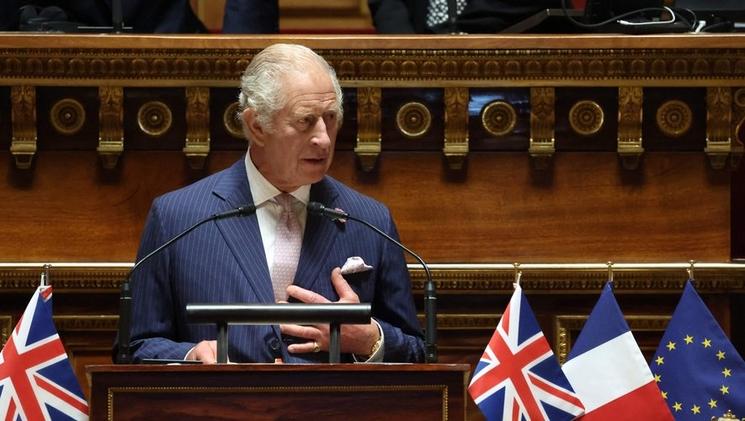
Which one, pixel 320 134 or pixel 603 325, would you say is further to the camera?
pixel 603 325

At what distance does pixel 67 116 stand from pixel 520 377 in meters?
1.51

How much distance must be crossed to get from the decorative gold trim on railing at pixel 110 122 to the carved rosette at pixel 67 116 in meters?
0.07

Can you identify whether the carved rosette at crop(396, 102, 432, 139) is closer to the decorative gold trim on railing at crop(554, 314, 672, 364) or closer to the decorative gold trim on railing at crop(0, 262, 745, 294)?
the decorative gold trim on railing at crop(0, 262, 745, 294)

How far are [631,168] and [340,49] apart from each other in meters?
0.90

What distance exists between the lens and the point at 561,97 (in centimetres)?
434

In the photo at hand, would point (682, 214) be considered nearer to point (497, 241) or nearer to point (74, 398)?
point (497, 241)

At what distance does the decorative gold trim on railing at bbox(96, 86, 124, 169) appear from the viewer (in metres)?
4.29

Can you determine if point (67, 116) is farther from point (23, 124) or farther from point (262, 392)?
point (262, 392)

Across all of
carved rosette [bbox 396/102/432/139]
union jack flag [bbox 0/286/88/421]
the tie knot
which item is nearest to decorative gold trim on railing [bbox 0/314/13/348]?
union jack flag [bbox 0/286/88/421]

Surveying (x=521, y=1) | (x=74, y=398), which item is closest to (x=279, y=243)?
(x=74, y=398)

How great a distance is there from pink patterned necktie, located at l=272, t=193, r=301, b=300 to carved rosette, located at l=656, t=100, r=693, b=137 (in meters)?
1.18

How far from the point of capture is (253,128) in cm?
380

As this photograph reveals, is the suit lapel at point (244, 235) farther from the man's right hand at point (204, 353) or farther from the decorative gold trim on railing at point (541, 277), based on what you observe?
the decorative gold trim on railing at point (541, 277)

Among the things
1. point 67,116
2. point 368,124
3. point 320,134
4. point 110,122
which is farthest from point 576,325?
point 67,116
